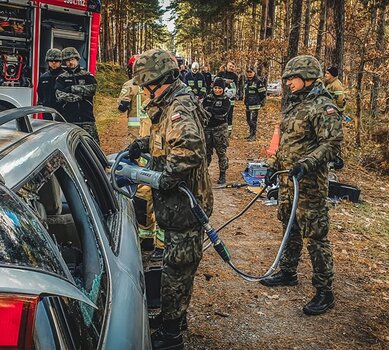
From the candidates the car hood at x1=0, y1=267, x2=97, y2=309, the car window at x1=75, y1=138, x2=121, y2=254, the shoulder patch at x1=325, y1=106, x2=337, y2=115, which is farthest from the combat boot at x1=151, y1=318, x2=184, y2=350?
the car hood at x1=0, y1=267, x2=97, y2=309

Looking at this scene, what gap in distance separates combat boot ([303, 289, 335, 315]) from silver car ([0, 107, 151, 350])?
1903 mm

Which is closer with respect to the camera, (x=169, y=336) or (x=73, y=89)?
(x=169, y=336)

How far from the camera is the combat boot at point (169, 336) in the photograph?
3.33m

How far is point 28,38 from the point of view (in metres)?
9.94

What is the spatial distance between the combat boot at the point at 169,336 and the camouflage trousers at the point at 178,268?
0.05 metres

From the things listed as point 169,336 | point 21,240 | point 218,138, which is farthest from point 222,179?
point 21,240

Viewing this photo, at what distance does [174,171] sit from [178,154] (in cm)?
11

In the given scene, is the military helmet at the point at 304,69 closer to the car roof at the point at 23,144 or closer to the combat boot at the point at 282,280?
the combat boot at the point at 282,280

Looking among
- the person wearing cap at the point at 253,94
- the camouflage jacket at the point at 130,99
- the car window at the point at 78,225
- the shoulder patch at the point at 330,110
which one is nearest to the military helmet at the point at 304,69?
the shoulder patch at the point at 330,110

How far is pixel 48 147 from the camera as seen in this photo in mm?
1957

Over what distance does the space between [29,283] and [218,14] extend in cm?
2805

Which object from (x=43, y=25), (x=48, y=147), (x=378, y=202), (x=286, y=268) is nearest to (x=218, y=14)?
(x=43, y=25)

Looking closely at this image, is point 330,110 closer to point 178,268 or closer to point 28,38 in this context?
point 178,268

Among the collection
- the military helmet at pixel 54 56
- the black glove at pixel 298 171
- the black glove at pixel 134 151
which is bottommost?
the black glove at pixel 298 171
